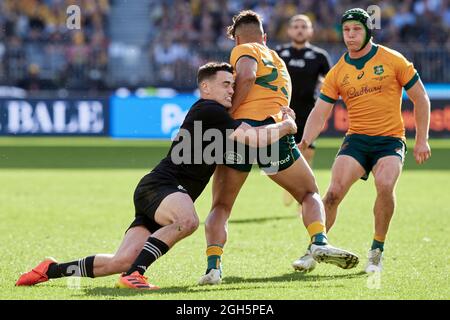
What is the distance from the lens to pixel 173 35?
30219 millimetres

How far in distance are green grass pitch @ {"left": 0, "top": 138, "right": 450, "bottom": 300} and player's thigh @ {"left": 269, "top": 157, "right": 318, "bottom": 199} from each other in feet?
2.53

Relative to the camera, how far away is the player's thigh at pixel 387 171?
340 inches

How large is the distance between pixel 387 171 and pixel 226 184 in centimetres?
145

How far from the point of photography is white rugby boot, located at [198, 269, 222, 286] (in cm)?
807

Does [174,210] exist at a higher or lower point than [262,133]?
lower

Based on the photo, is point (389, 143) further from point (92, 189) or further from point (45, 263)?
point (92, 189)

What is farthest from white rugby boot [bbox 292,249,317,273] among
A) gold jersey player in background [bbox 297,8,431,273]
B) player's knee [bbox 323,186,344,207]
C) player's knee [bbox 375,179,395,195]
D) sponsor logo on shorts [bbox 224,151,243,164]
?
sponsor logo on shorts [bbox 224,151,243,164]

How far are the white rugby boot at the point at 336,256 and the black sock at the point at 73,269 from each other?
5.89 ft

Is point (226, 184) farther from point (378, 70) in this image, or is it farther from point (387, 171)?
point (378, 70)

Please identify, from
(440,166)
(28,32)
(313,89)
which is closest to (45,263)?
(313,89)

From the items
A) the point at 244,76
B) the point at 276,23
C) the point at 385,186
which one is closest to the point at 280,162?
the point at 244,76

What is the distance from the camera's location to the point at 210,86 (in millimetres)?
7949

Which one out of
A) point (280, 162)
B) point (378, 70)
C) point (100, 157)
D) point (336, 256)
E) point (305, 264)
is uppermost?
point (378, 70)

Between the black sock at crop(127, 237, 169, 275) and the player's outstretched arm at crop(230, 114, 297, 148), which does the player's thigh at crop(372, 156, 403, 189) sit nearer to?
the player's outstretched arm at crop(230, 114, 297, 148)
